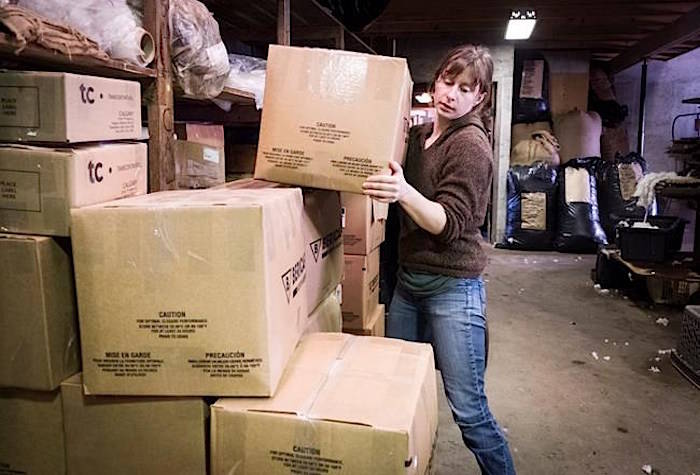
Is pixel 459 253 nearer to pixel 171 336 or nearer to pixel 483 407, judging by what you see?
pixel 483 407

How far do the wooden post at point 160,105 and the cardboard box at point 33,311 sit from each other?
58cm

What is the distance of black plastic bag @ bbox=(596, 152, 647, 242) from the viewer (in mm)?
6945

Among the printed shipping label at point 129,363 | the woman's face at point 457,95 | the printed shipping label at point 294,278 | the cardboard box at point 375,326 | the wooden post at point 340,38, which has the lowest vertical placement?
the cardboard box at point 375,326

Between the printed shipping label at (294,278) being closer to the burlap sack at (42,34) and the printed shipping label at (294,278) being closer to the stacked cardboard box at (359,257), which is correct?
the burlap sack at (42,34)

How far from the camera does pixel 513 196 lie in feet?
23.2

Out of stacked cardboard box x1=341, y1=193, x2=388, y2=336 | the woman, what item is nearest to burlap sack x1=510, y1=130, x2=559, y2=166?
stacked cardboard box x1=341, y1=193, x2=388, y2=336

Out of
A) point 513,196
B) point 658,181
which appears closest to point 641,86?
point 513,196

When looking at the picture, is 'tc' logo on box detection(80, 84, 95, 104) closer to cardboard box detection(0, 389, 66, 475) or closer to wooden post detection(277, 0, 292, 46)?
cardboard box detection(0, 389, 66, 475)

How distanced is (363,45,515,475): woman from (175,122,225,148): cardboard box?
Result: 3.03 feet

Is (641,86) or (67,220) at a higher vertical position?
(641,86)

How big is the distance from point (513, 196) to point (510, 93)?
123cm

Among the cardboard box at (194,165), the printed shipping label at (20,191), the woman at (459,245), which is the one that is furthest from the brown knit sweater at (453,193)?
the printed shipping label at (20,191)

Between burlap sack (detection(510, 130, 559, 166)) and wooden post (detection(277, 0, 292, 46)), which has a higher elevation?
wooden post (detection(277, 0, 292, 46))

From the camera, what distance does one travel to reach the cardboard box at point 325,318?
1.72m
